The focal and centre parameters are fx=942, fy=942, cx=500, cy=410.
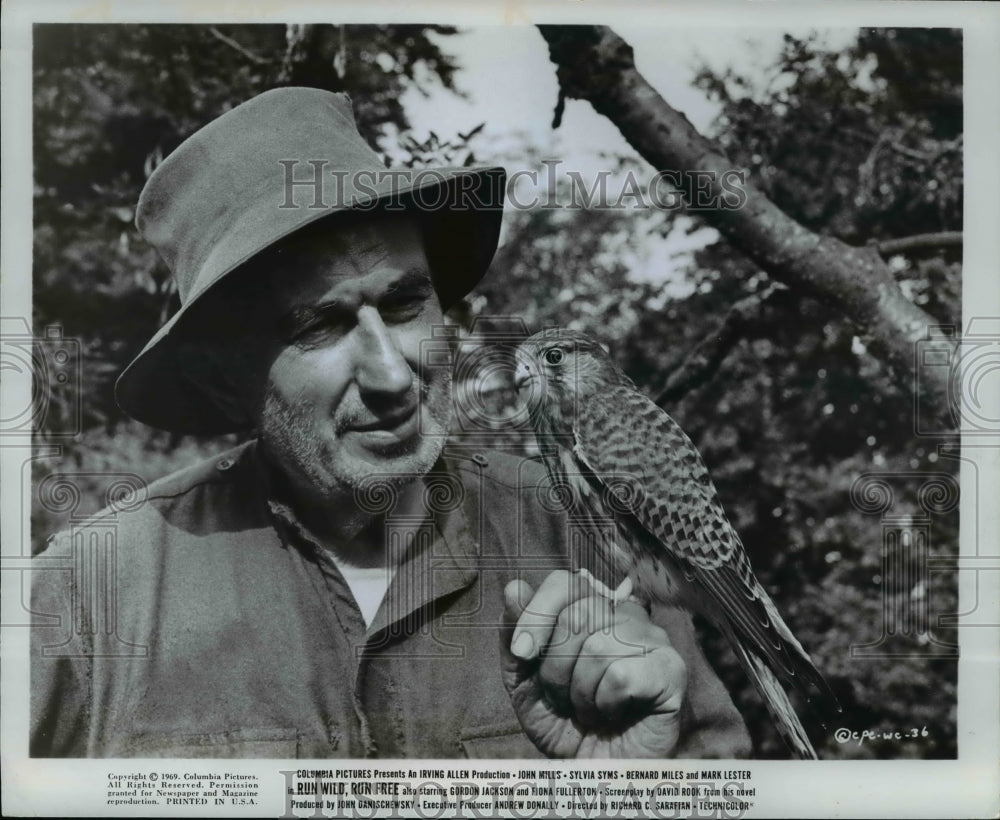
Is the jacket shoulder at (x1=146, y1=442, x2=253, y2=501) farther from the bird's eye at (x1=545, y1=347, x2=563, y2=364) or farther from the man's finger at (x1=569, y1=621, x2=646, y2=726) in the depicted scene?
the man's finger at (x1=569, y1=621, x2=646, y2=726)

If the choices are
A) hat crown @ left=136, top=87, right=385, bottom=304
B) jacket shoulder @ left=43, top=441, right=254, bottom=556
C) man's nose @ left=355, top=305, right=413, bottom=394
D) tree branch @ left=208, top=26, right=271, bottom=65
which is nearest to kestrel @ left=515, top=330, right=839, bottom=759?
man's nose @ left=355, top=305, right=413, bottom=394

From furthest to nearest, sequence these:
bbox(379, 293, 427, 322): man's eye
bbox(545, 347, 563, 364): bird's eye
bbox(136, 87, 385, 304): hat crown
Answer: bbox(545, 347, 563, 364): bird's eye → bbox(379, 293, 427, 322): man's eye → bbox(136, 87, 385, 304): hat crown

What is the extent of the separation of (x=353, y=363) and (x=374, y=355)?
61mm

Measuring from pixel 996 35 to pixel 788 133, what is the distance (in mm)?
686

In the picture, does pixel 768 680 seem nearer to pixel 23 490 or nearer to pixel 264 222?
pixel 264 222

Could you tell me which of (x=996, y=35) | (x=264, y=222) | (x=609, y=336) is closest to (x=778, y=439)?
(x=609, y=336)

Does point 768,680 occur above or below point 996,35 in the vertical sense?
below

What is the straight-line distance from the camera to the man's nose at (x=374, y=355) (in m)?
2.54

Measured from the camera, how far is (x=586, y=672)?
2631 mm

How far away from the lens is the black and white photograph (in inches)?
104

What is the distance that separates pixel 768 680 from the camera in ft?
8.71

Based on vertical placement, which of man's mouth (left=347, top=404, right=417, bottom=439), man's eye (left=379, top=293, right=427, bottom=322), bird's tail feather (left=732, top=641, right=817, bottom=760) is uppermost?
man's eye (left=379, top=293, right=427, bottom=322)

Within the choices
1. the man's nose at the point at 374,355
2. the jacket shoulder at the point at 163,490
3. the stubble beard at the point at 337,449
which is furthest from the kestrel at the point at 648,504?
the jacket shoulder at the point at 163,490

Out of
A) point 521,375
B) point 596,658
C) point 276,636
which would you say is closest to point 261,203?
point 521,375
